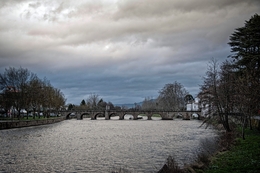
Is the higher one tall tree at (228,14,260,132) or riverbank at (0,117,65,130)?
tall tree at (228,14,260,132)

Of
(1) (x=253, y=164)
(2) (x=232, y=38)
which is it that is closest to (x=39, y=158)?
(1) (x=253, y=164)

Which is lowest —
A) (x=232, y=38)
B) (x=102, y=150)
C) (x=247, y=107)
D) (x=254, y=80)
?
(x=102, y=150)

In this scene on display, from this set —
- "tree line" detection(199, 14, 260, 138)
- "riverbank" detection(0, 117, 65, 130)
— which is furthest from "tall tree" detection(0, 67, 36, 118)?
"tree line" detection(199, 14, 260, 138)

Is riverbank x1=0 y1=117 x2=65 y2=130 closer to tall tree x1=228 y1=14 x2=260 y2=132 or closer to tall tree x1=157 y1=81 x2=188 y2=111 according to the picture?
tall tree x1=228 y1=14 x2=260 y2=132

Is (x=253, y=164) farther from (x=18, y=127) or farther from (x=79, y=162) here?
(x=18, y=127)

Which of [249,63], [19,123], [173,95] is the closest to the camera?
[249,63]

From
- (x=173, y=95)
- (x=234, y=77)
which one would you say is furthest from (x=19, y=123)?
(x=173, y=95)

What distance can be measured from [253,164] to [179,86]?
428 feet

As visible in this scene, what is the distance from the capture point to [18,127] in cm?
5775

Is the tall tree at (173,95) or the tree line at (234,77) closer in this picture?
the tree line at (234,77)

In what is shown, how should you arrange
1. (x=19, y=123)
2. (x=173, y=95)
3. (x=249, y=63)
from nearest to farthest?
(x=249, y=63) → (x=19, y=123) → (x=173, y=95)

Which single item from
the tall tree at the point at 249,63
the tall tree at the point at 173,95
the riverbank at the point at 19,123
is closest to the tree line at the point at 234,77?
the tall tree at the point at 249,63

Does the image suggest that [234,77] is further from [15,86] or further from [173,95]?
[173,95]

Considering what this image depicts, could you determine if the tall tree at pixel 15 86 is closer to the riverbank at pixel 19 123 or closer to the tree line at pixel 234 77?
the riverbank at pixel 19 123
